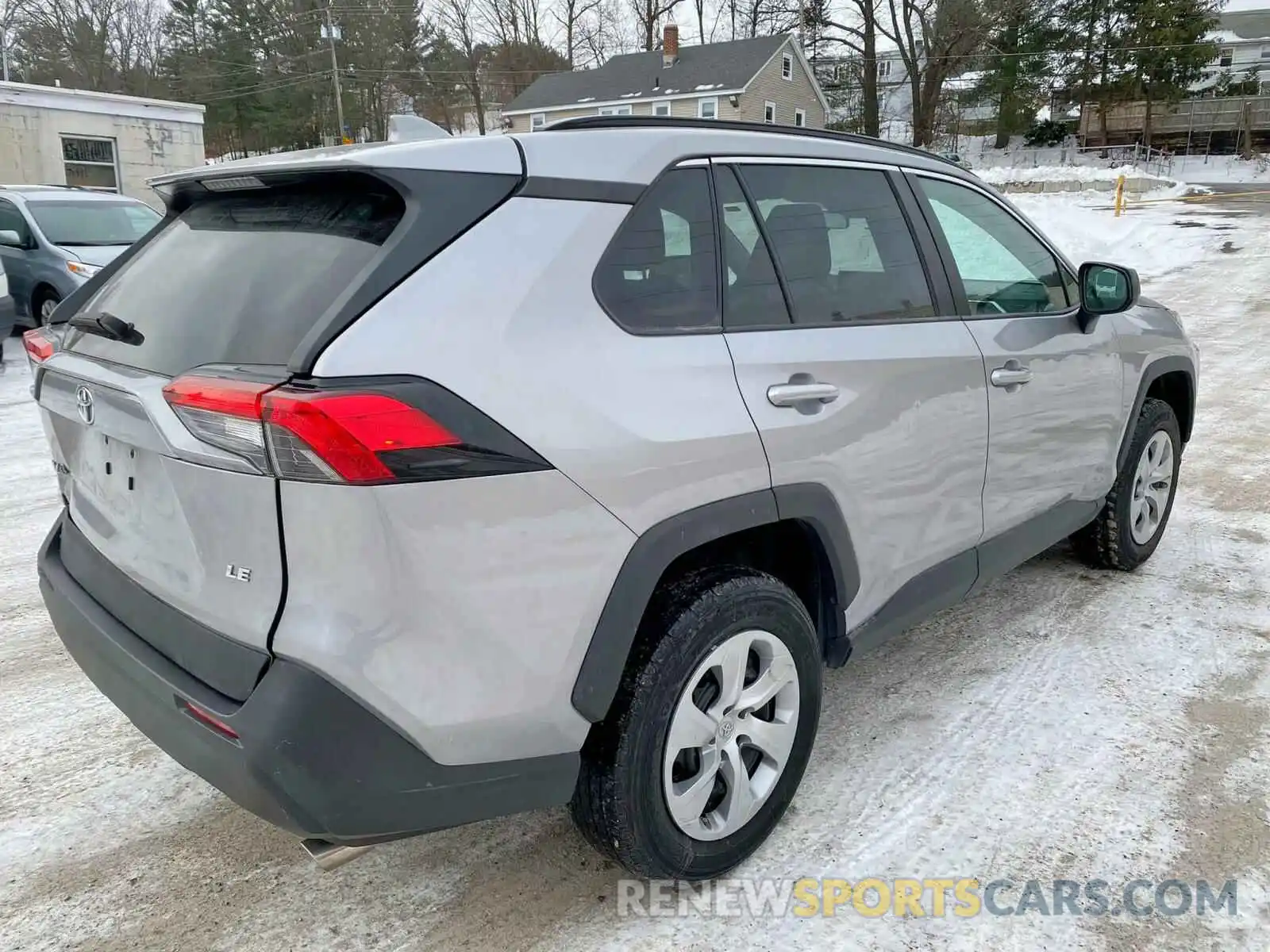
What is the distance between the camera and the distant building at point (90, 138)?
62.7 feet

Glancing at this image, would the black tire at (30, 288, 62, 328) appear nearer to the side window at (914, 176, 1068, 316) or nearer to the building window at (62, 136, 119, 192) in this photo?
the side window at (914, 176, 1068, 316)

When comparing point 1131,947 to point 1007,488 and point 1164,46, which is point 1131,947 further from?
point 1164,46

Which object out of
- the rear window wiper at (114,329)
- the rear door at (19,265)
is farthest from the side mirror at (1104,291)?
the rear door at (19,265)

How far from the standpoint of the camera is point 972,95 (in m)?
44.5

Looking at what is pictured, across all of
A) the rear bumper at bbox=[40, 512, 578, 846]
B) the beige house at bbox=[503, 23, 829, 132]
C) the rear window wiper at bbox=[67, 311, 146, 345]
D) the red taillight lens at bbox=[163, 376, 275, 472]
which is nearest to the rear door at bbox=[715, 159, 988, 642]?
the rear bumper at bbox=[40, 512, 578, 846]

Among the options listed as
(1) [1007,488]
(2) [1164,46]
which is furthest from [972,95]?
(1) [1007,488]

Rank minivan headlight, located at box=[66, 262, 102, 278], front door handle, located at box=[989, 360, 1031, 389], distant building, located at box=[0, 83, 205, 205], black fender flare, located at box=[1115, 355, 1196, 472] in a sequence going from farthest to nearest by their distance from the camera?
distant building, located at box=[0, 83, 205, 205] < minivan headlight, located at box=[66, 262, 102, 278] < black fender flare, located at box=[1115, 355, 1196, 472] < front door handle, located at box=[989, 360, 1031, 389]

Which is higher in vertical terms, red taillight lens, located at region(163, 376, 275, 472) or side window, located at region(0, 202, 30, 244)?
side window, located at region(0, 202, 30, 244)

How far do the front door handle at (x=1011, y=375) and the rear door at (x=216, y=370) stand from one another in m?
1.87

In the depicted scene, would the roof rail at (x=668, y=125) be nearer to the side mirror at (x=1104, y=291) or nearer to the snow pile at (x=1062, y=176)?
the side mirror at (x=1104, y=291)

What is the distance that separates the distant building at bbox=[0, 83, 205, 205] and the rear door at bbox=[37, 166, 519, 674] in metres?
19.6

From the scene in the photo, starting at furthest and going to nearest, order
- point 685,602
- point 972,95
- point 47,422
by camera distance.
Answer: point 972,95 → point 47,422 → point 685,602

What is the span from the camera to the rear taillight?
1671mm

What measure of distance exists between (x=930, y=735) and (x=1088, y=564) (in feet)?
6.17
